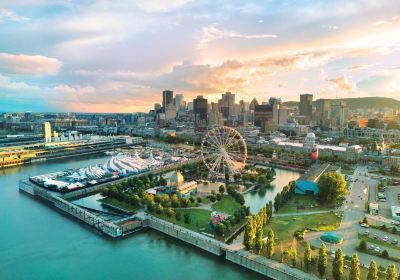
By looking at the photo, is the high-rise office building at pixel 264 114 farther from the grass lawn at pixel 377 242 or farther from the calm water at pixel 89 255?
the calm water at pixel 89 255

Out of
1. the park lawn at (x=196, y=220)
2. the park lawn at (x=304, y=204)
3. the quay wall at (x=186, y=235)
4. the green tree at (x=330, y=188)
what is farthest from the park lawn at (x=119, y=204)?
the green tree at (x=330, y=188)

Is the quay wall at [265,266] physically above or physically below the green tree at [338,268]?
below

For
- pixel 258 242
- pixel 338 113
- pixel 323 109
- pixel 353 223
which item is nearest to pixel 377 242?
pixel 353 223

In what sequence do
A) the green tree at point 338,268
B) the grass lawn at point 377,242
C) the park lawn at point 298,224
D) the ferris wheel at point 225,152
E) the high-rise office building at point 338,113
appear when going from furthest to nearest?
the high-rise office building at point 338,113 < the ferris wheel at point 225,152 < the park lawn at point 298,224 < the grass lawn at point 377,242 < the green tree at point 338,268

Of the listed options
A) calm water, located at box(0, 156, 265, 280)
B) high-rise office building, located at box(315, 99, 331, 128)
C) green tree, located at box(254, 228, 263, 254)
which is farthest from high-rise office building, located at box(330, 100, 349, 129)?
calm water, located at box(0, 156, 265, 280)

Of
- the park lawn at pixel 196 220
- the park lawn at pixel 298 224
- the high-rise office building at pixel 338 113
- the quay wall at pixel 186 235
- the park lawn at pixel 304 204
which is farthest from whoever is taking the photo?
the high-rise office building at pixel 338 113

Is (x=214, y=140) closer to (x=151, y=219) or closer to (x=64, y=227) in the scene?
(x=151, y=219)

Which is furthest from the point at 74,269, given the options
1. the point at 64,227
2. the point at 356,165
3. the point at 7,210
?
the point at 356,165
